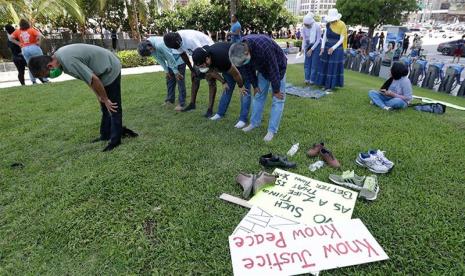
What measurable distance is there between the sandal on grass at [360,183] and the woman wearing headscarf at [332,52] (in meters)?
4.09

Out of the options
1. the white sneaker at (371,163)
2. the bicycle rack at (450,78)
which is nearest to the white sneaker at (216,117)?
the white sneaker at (371,163)

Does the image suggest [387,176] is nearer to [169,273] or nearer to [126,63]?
[169,273]

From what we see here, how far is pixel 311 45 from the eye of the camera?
7.20 metres

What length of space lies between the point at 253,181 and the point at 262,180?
88 mm

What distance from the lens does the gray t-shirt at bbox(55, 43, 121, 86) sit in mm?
3062

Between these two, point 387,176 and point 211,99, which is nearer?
point 387,176

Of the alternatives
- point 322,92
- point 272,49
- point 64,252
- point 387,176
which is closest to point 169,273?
point 64,252

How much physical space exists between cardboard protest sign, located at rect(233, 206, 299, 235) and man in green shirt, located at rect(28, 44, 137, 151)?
202 centimetres

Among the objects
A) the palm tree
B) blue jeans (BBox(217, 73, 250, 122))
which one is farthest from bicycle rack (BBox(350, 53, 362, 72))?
the palm tree

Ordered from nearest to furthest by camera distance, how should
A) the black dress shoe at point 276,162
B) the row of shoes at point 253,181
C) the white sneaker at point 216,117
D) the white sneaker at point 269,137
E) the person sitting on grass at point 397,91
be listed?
the row of shoes at point 253,181
the black dress shoe at point 276,162
the white sneaker at point 269,137
the white sneaker at point 216,117
the person sitting on grass at point 397,91

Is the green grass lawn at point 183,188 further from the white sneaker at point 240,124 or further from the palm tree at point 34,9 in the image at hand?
the palm tree at point 34,9

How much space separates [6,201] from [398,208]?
3594 mm

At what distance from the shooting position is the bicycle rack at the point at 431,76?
28.8ft

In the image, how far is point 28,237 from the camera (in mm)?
2445
